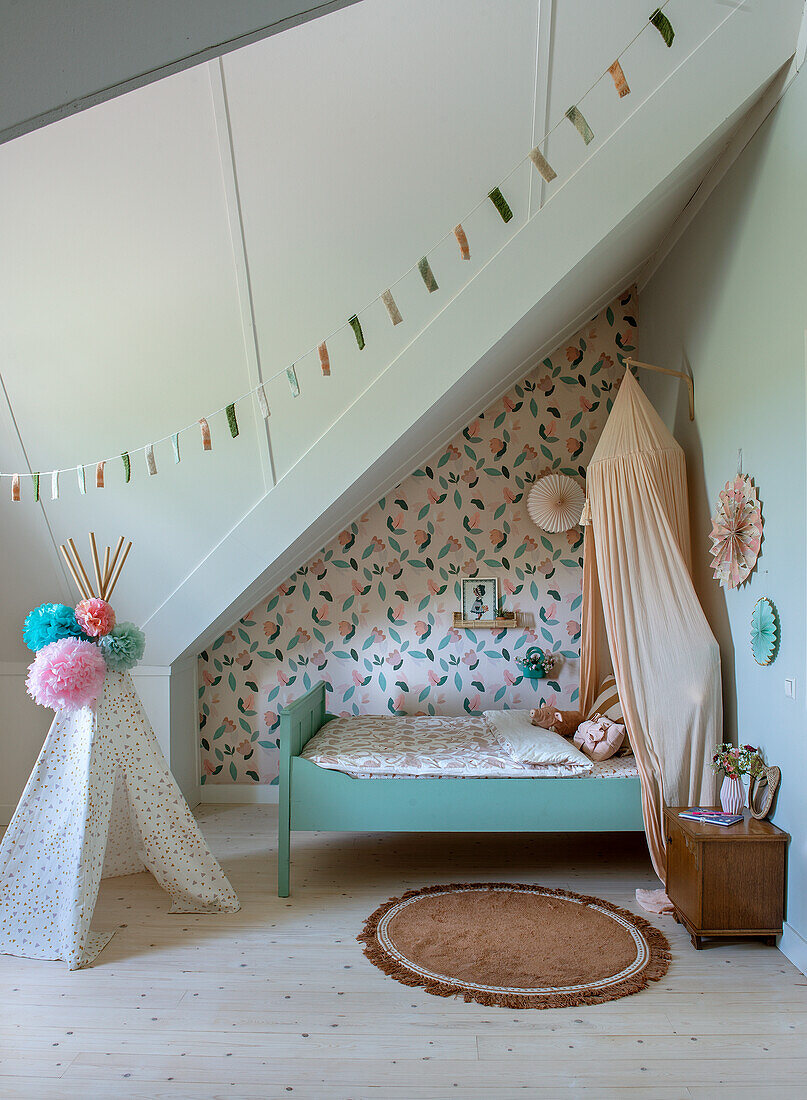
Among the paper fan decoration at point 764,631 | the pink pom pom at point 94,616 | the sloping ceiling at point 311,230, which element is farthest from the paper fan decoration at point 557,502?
the pink pom pom at point 94,616

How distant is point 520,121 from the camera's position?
3002 millimetres

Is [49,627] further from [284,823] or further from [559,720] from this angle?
[559,720]

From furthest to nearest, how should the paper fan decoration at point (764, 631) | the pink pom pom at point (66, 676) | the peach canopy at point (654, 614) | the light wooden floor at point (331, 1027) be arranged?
1. the peach canopy at point (654, 614)
2. the pink pom pom at point (66, 676)
3. the paper fan decoration at point (764, 631)
4. the light wooden floor at point (331, 1027)

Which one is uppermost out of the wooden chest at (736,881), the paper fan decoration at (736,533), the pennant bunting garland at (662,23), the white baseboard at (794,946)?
the pennant bunting garland at (662,23)

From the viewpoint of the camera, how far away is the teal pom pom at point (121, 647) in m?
3.35

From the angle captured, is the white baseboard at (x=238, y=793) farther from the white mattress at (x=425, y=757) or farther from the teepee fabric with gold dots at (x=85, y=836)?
the teepee fabric with gold dots at (x=85, y=836)

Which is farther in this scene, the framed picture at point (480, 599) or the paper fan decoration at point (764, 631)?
A: the framed picture at point (480, 599)

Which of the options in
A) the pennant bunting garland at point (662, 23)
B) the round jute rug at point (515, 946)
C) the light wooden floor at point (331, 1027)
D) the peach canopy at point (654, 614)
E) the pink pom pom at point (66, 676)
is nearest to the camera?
the light wooden floor at point (331, 1027)

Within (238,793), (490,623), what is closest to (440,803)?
(490,623)

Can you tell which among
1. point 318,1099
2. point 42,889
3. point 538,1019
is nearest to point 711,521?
point 538,1019

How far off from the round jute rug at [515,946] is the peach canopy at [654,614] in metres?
0.46

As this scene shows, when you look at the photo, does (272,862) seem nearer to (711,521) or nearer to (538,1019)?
(538,1019)

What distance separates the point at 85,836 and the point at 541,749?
73.6 inches

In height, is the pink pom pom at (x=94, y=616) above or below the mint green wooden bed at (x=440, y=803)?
above
